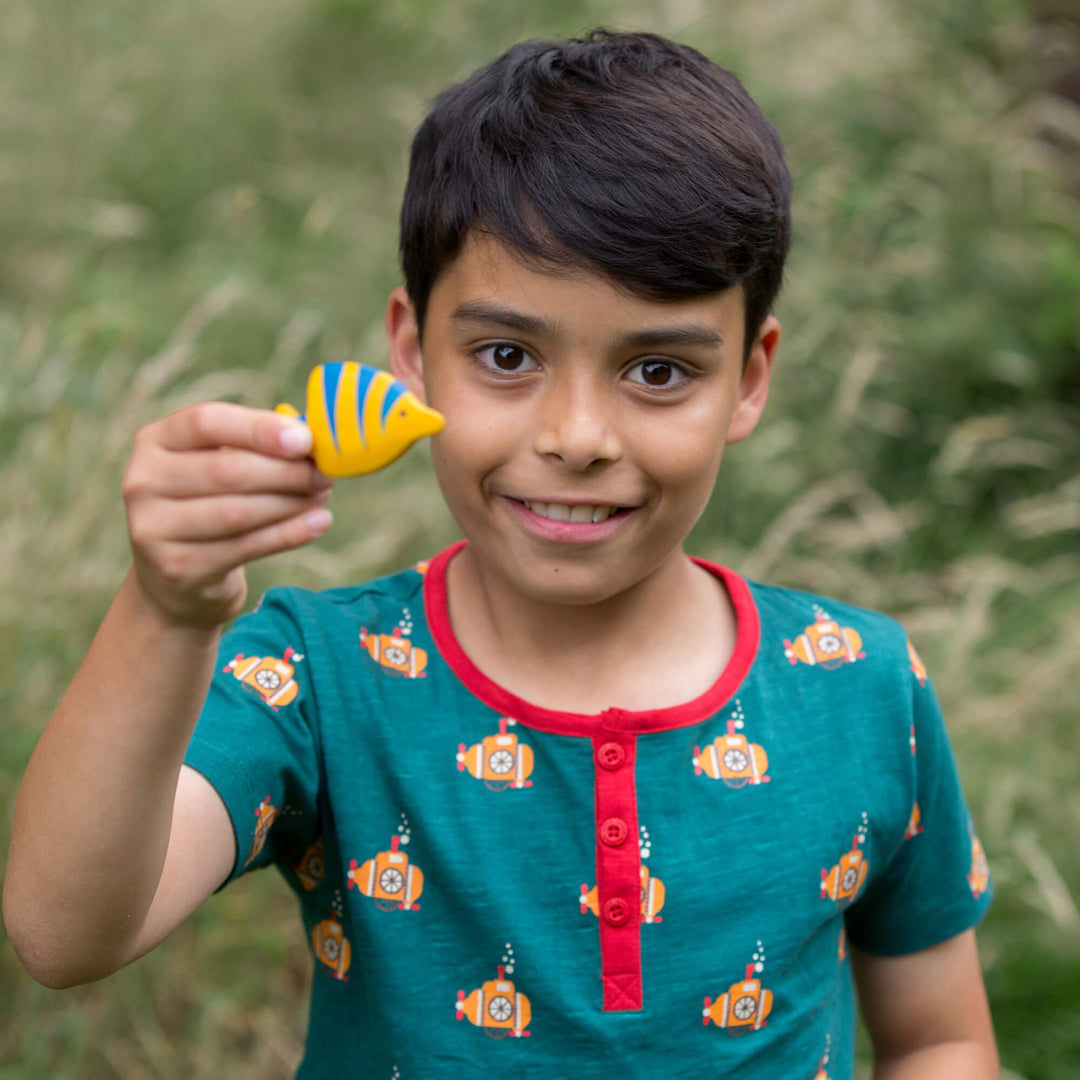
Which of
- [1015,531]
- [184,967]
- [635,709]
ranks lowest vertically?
[184,967]

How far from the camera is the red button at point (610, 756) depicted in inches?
55.1

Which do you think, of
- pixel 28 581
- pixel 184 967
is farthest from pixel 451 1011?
pixel 28 581

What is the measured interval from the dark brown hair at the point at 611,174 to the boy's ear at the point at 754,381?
41 mm

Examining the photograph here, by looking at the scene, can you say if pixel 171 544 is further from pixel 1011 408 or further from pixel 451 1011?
pixel 1011 408

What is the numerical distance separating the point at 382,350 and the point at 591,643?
6.23 feet

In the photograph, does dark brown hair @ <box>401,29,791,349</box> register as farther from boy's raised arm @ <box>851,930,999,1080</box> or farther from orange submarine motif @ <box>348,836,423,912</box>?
boy's raised arm @ <box>851,930,999,1080</box>

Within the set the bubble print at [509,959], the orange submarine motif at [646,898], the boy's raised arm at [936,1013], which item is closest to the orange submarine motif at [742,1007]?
the orange submarine motif at [646,898]

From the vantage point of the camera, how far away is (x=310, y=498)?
0.92m

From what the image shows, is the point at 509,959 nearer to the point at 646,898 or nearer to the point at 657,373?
the point at 646,898

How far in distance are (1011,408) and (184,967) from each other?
303 cm

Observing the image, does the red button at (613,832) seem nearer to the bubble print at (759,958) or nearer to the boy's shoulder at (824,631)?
the bubble print at (759,958)

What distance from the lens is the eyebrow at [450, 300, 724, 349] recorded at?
1282 mm

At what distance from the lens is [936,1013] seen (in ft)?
5.46

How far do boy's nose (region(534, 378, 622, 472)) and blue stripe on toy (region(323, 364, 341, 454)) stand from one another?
36 centimetres
